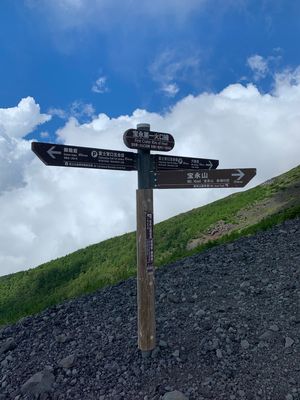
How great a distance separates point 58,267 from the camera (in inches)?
1670

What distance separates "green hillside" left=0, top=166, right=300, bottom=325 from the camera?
28381 millimetres

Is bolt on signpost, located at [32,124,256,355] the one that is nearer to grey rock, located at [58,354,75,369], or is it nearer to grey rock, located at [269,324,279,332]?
grey rock, located at [58,354,75,369]

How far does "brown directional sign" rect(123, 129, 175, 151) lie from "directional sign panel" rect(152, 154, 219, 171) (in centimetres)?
22

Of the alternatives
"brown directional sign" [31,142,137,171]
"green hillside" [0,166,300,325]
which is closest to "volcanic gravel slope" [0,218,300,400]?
"brown directional sign" [31,142,137,171]

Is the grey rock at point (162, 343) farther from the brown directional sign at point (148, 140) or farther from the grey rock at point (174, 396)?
the brown directional sign at point (148, 140)

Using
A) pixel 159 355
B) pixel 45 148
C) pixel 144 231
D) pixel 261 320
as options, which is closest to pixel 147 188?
pixel 144 231

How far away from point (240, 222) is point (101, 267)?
13431 millimetres

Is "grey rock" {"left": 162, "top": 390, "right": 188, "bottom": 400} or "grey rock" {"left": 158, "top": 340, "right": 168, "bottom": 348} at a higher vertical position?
"grey rock" {"left": 158, "top": 340, "right": 168, "bottom": 348}

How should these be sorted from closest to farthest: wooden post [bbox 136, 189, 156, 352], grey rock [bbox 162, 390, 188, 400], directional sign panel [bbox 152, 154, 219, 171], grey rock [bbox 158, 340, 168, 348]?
grey rock [bbox 162, 390, 188, 400]
wooden post [bbox 136, 189, 156, 352]
grey rock [bbox 158, 340, 168, 348]
directional sign panel [bbox 152, 154, 219, 171]

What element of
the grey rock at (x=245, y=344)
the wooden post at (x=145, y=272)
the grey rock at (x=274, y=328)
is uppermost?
the wooden post at (x=145, y=272)

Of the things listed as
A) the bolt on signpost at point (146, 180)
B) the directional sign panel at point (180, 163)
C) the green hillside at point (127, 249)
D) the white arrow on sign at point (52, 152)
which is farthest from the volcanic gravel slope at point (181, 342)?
the green hillside at point (127, 249)

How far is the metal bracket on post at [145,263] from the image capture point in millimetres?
8016

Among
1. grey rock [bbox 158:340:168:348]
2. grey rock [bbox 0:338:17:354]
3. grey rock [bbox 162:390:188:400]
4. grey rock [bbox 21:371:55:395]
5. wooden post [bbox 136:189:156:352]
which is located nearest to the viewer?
grey rock [bbox 162:390:188:400]

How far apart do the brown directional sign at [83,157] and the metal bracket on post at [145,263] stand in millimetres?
329
